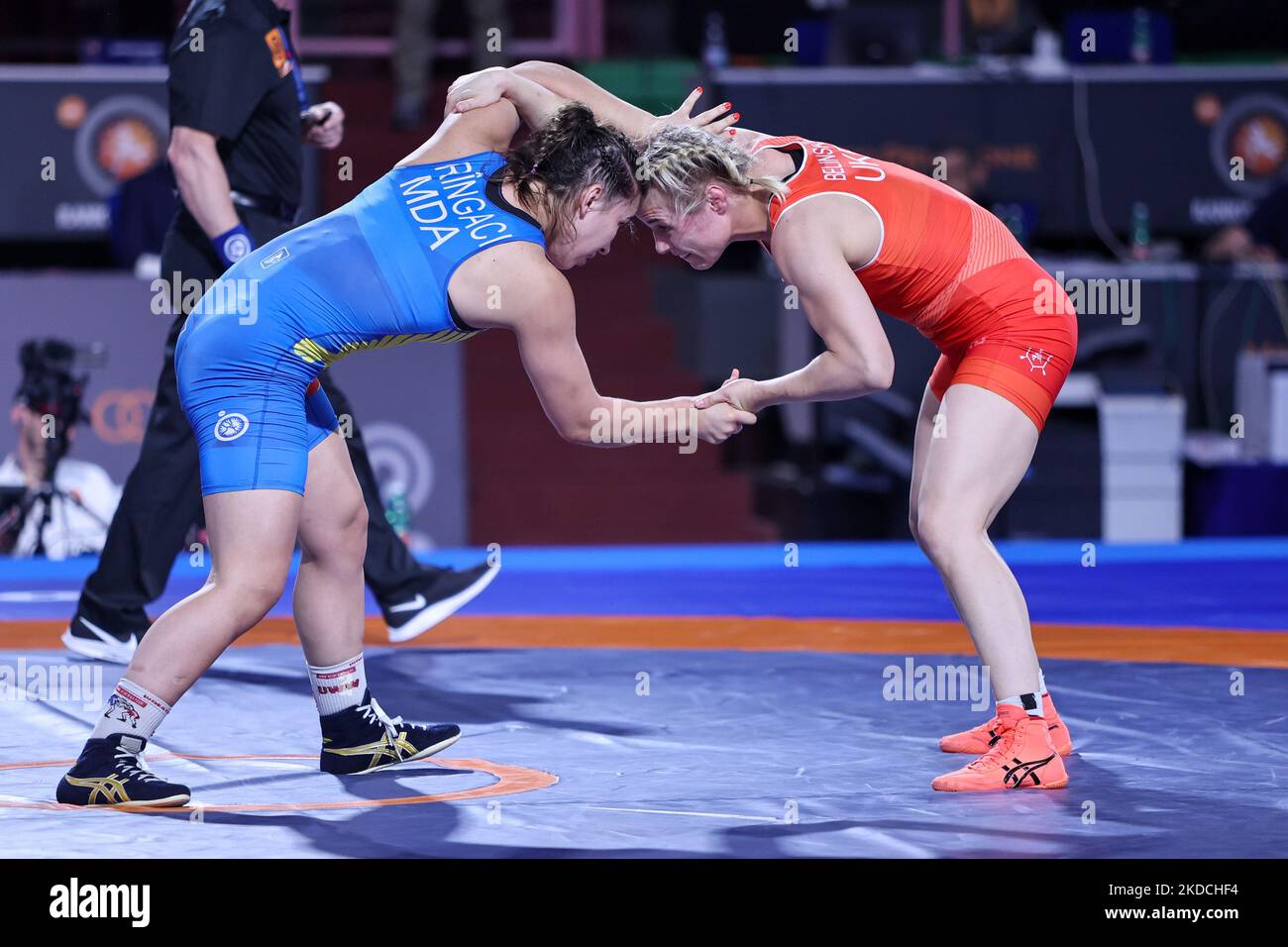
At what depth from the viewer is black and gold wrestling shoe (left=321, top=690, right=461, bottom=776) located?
349cm

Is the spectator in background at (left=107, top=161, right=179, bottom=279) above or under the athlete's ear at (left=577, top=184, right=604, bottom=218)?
above

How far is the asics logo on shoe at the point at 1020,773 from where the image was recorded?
3.31 metres

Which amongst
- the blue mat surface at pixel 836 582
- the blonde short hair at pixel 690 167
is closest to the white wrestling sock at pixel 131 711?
the blonde short hair at pixel 690 167

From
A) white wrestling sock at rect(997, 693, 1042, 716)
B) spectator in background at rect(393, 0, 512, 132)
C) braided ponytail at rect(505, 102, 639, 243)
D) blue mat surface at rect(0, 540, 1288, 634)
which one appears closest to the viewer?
braided ponytail at rect(505, 102, 639, 243)

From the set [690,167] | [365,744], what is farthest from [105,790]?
[690,167]

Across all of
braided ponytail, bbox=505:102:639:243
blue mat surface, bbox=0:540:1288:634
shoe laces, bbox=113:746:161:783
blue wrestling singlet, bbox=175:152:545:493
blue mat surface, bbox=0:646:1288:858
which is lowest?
blue mat surface, bbox=0:540:1288:634

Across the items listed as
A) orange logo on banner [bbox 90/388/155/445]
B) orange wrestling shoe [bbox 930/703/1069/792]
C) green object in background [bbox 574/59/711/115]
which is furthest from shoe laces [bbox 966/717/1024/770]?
green object in background [bbox 574/59/711/115]

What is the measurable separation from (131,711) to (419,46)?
8426 millimetres

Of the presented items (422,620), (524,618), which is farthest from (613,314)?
(422,620)

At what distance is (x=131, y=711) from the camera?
10.5 feet

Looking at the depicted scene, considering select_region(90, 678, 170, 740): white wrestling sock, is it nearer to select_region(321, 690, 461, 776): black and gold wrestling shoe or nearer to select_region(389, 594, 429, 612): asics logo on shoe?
select_region(321, 690, 461, 776): black and gold wrestling shoe

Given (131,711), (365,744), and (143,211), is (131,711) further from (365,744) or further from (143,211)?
(143,211)

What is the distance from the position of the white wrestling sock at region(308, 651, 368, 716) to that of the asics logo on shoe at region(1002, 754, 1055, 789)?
125cm
